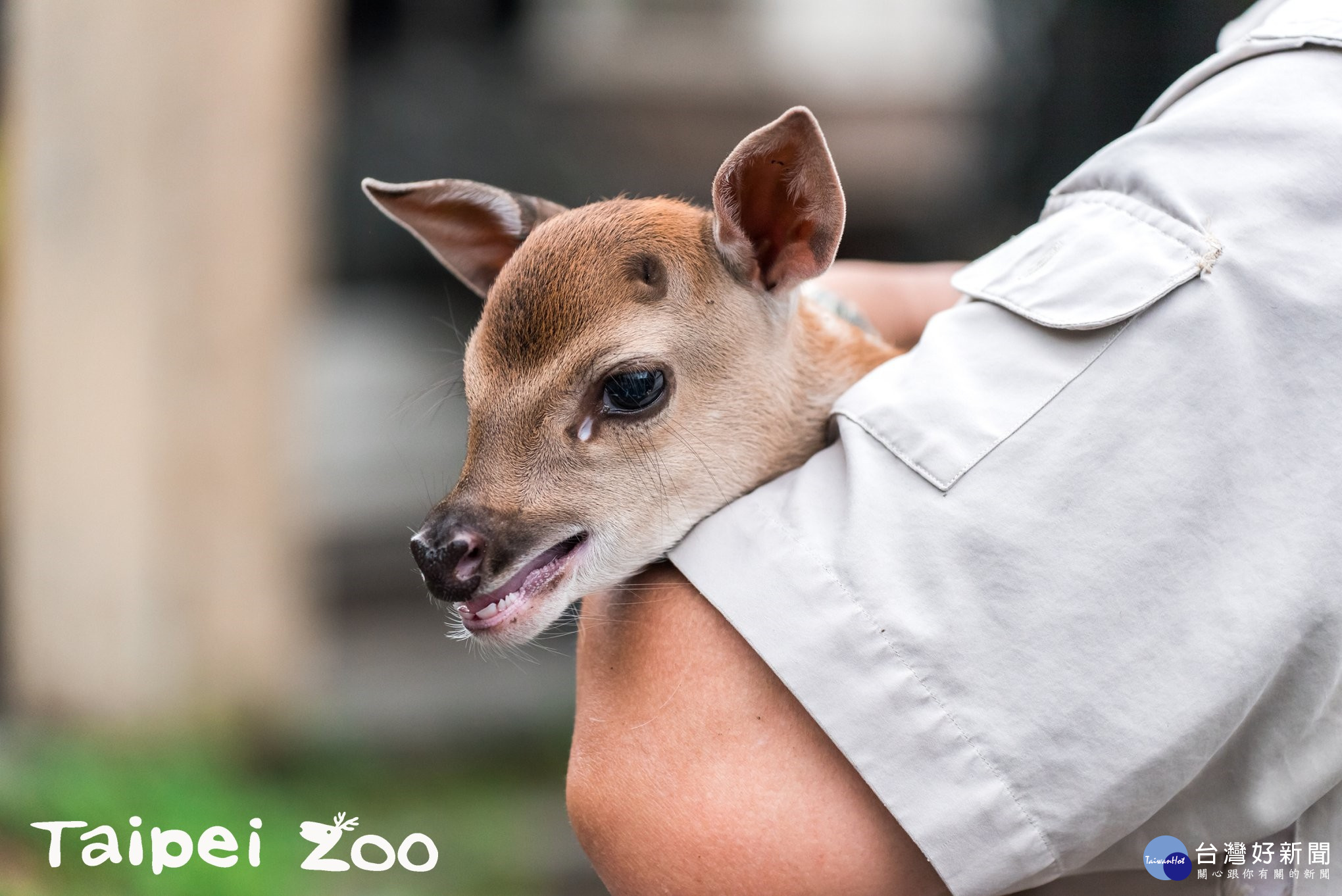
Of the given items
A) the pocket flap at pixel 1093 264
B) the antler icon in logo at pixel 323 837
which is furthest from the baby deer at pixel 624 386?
the antler icon in logo at pixel 323 837

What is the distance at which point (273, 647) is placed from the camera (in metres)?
5.60

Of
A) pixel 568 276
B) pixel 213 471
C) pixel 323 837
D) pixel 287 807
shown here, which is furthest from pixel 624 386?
pixel 213 471

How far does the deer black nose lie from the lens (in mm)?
1625

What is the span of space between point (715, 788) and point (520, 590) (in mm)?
415

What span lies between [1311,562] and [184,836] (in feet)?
12.4

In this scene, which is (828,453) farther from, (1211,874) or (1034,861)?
(1211,874)

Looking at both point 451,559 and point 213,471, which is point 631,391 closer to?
point 451,559

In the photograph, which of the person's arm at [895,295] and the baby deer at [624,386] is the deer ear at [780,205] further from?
the person's arm at [895,295]

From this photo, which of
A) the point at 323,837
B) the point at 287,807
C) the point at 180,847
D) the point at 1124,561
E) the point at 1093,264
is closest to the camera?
the point at 1124,561

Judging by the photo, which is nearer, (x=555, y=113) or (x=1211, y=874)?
(x=1211, y=874)

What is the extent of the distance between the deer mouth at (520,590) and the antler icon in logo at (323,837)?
2.55 metres

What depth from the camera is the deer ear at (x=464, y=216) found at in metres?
1.97

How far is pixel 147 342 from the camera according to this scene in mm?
5176

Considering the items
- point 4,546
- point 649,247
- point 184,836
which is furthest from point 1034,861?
point 4,546
